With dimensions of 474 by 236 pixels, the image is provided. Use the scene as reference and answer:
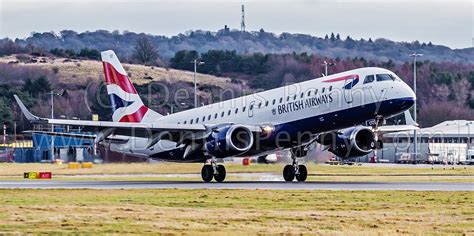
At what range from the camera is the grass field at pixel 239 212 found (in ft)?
93.7

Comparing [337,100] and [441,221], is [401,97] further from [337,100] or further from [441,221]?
[441,221]

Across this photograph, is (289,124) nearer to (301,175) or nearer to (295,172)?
(295,172)

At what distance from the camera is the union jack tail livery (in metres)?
62.8

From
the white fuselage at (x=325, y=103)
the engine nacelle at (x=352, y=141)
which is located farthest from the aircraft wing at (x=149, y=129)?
the engine nacelle at (x=352, y=141)

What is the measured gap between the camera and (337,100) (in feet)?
168

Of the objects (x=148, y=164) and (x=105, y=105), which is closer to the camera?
(x=148, y=164)

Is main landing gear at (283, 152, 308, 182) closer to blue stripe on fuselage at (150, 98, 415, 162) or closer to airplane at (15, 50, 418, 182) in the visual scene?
airplane at (15, 50, 418, 182)

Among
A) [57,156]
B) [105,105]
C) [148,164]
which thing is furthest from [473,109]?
[148,164]

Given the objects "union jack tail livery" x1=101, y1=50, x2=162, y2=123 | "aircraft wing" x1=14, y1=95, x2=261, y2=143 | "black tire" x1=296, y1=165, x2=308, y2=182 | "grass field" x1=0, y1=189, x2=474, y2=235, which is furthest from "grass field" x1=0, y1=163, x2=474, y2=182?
"grass field" x1=0, y1=189, x2=474, y2=235

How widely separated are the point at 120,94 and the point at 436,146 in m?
62.8

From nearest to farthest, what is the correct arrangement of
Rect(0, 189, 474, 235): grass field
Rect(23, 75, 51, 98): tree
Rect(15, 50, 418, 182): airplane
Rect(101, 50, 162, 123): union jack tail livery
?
1. Rect(0, 189, 474, 235): grass field
2. Rect(15, 50, 418, 182): airplane
3. Rect(101, 50, 162, 123): union jack tail livery
4. Rect(23, 75, 51, 98): tree

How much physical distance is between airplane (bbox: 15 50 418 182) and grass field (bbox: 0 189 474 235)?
27.9 ft

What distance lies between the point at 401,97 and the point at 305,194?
10.0 meters

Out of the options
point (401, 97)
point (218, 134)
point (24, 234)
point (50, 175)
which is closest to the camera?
point (24, 234)
